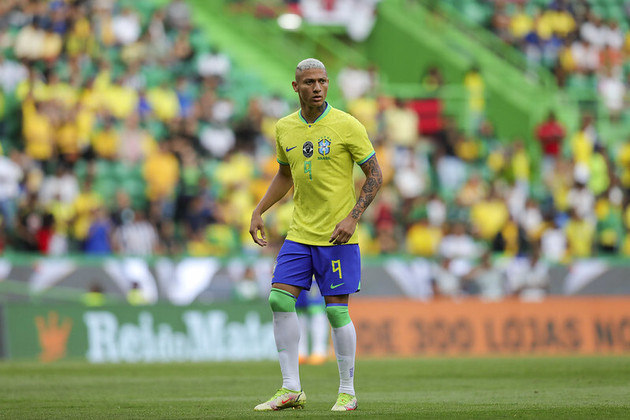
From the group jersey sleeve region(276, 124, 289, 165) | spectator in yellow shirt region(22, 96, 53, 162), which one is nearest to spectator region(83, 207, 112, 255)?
spectator in yellow shirt region(22, 96, 53, 162)

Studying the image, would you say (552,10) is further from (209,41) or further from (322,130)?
(322,130)

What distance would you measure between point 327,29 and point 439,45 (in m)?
2.74

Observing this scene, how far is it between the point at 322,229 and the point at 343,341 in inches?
33.5

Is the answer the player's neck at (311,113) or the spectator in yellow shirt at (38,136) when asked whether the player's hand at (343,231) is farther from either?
the spectator in yellow shirt at (38,136)

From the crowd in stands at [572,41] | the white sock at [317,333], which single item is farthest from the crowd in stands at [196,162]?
the crowd in stands at [572,41]

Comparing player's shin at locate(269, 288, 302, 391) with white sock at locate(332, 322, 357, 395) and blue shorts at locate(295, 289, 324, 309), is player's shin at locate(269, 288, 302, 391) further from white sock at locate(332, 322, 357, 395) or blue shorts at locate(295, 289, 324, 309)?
blue shorts at locate(295, 289, 324, 309)

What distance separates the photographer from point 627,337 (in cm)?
1978

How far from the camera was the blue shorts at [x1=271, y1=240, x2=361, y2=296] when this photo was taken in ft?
28.5

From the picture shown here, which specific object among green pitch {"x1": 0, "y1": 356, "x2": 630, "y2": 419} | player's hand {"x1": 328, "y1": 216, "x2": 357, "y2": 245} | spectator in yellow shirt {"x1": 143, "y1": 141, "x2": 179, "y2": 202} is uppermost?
spectator in yellow shirt {"x1": 143, "y1": 141, "x2": 179, "y2": 202}

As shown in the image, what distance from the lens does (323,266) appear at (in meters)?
8.71

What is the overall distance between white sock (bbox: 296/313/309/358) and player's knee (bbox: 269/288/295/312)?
29.3 feet

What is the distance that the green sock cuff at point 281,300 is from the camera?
8.70 m

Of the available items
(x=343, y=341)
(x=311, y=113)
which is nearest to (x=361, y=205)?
(x=311, y=113)

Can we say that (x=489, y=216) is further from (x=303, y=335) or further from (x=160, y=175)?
(x=160, y=175)
